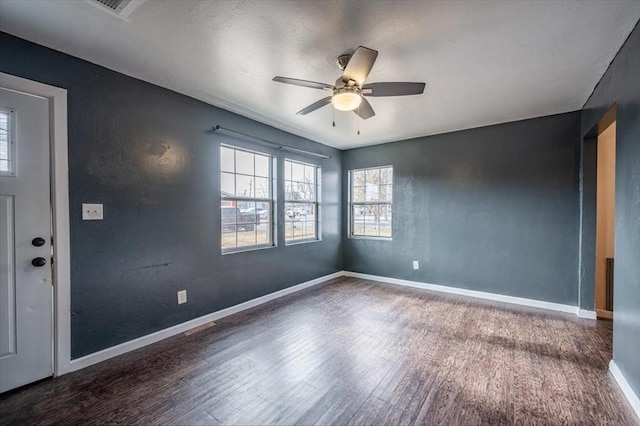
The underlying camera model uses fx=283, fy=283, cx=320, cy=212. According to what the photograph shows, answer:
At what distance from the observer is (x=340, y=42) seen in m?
2.03

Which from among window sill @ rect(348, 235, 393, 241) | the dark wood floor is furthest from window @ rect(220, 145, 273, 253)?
window sill @ rect(348, 235, 393, 241)

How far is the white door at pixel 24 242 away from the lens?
76.9 inches

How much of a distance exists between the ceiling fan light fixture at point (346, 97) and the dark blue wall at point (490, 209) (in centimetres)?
273

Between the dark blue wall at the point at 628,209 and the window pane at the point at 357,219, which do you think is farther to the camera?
the window pane at the point at 357,219

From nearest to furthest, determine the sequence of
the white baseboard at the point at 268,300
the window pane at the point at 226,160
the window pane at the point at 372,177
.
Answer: the white baseboard at the point at 268,300 < the window pane at the point at 226,160 < the window pane at the point at 372,177

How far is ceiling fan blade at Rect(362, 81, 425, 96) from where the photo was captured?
2092 millimetres

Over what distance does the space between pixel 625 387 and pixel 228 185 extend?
386cm

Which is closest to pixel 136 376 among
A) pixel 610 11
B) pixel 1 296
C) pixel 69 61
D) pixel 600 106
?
pixel 1 296

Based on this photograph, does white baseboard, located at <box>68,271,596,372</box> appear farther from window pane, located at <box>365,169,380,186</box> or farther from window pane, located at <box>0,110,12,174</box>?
window pane, located at <box>365,169,380,186</box>

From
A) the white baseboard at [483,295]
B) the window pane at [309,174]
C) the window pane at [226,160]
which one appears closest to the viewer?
the window pane at [226,160]

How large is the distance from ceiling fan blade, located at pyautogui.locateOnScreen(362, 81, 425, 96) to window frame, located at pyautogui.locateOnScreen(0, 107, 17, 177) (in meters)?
2.50

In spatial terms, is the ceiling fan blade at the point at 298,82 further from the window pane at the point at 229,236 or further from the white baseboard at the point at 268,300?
the white baseboard at the point at 268,300

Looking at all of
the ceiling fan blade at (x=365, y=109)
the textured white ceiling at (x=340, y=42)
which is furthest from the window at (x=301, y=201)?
the ceiling fan blade at (x=365, y=109)

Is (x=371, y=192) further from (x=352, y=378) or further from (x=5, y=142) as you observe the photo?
(x=5, y=142)
